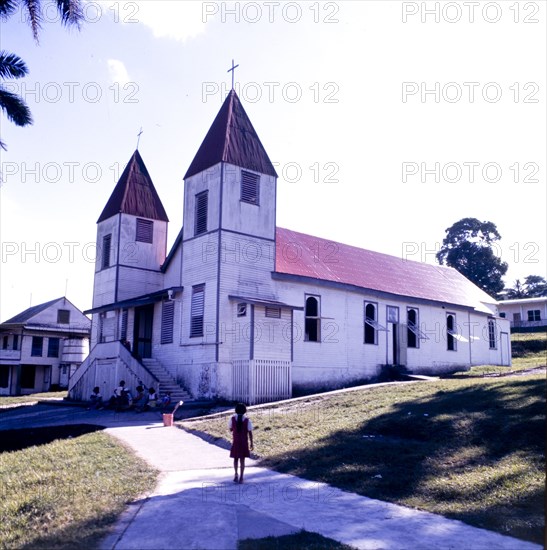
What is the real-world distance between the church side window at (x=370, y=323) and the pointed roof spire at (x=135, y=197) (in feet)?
36.5

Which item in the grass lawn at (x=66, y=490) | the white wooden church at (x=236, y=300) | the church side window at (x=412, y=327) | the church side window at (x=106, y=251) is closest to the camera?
the grass lawn at (x=66, y=490)

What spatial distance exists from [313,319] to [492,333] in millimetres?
17199

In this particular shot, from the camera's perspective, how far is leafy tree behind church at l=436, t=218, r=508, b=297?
224 ft

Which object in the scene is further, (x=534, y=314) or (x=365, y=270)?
(x=534, y=314)

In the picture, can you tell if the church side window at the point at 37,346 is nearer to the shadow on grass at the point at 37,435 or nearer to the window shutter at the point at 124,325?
the window shutter at the point at 124,325

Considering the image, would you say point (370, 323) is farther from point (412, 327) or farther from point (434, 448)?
point (434, 448)

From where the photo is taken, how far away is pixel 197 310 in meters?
25.4

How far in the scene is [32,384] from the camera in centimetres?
4997

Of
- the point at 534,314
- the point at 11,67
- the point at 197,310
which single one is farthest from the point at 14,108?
the point at 534,314

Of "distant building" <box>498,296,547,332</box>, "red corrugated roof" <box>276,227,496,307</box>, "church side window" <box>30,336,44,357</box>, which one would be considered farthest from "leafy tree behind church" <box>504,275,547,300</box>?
"church side window" <box>30,336,44,357</box>

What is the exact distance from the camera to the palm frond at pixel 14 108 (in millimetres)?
19469

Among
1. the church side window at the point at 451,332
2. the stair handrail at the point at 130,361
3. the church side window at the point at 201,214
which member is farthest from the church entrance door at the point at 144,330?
the church side window at the point at 451,332

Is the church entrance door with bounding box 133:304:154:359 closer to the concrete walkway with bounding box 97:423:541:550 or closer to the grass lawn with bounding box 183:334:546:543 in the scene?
the grass lawn with bounding box 183:334:546:543

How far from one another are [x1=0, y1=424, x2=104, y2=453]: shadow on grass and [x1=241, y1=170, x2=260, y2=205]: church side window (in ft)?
37.3
